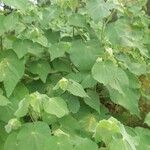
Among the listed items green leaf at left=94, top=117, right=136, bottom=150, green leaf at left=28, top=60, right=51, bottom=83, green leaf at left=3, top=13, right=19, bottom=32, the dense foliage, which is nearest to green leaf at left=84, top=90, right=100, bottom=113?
the dense foliage

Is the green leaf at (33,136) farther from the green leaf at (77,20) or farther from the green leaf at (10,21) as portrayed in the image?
the green leaf at (77,20)

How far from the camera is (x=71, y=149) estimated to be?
1.95 m

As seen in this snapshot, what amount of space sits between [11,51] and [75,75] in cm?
38

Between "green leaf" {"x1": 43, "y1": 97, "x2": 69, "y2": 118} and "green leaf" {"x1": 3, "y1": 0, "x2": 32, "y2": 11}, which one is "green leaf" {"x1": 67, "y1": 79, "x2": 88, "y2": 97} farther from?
"green leaf" {"x1": 3, "y1": 0, "x2": 32, "y2": 11}

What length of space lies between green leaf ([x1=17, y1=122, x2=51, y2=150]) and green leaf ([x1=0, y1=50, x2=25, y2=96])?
0.41 metres

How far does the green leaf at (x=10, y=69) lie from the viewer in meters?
2.50

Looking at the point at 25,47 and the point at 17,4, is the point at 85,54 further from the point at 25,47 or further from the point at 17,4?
the point at 17,4

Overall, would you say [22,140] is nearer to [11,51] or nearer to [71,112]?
[71,112]

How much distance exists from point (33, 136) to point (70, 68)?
807mm

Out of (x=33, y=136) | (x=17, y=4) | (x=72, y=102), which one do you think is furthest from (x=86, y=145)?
(x=17, y=4)

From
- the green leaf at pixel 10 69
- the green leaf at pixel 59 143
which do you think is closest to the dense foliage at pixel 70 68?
the green leaf at pixel 10 69

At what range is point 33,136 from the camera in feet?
6.84

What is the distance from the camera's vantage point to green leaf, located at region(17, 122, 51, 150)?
207 centimetres

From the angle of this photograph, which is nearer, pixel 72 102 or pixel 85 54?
pixel 72 102
